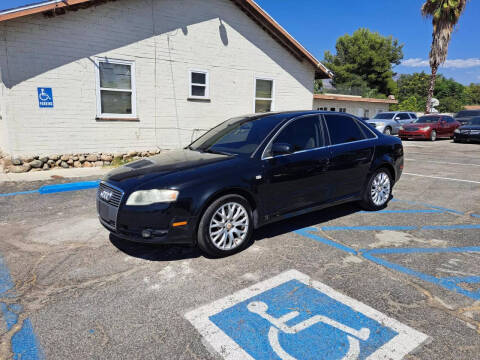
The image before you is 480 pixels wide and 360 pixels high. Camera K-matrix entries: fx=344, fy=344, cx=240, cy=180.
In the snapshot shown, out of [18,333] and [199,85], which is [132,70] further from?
[18,333]

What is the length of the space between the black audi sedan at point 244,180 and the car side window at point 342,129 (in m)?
0.02

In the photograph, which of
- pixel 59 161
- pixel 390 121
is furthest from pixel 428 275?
pixel 390 121

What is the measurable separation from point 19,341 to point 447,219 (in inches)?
223

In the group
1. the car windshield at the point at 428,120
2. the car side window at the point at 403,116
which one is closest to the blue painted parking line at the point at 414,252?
the car windshield at the point at 428,120

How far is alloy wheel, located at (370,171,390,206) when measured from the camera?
558 centimetres

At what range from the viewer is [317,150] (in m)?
4.72

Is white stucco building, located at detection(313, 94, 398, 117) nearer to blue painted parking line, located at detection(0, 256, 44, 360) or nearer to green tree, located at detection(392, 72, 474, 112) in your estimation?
blue painted parking line, located at detection(0, 256, 44, 360)

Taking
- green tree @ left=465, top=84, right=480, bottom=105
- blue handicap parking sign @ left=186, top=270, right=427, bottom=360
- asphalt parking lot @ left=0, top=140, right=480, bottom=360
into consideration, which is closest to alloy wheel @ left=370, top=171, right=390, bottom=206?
asphalt parking lot @ left=0, top=140, right=480, bottom=360

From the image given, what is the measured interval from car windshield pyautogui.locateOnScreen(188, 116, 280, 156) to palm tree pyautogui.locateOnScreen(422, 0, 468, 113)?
26106 mm

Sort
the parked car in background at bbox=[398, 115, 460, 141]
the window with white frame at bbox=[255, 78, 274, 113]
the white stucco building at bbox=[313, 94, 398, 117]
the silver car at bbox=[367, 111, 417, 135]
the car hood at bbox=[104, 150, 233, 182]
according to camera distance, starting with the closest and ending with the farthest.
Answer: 1. the car hood at bbox=[104, 150, 233, 182]
2. the window with white frame at bbox=[255, 78, 274, 113]
3. the parked car in background at bbox=[398, 115, 460, 141]
4. the silver car at bbox=[367, 111, 417, 135]
5. the white stucco building at bbox=[313, 94, 398, 117]

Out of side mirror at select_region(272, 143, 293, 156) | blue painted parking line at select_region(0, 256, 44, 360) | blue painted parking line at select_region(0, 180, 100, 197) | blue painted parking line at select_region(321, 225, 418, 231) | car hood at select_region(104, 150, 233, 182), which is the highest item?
side mirror at select_region(272, 143, 293, 156)

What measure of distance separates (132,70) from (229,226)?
26.5ft

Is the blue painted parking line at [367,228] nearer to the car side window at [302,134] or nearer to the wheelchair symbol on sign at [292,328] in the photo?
the car side window at [302,134]

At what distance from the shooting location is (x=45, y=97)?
29.5 ft
